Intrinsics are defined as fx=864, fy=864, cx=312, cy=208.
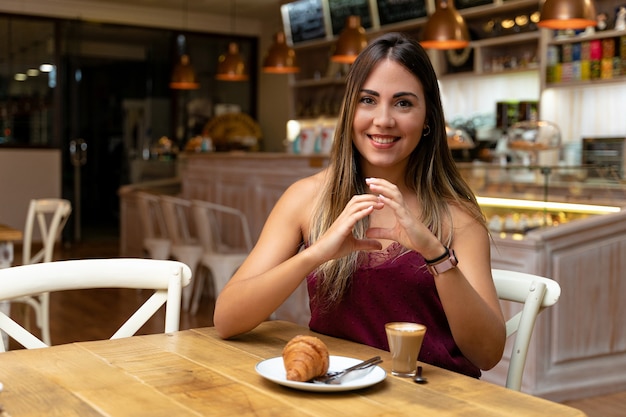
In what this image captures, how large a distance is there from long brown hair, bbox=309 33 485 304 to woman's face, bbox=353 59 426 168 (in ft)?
0.05

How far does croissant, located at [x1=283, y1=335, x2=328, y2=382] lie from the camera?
1.38 metres

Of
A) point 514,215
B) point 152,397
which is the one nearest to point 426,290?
point 152,397

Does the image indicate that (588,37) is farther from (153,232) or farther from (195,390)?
(195,390)

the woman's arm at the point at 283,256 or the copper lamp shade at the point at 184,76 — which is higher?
the copper lamp shade at the point at 184,76

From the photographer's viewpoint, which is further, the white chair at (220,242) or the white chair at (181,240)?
the white chair at (181,240)

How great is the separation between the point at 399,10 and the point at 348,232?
22.1 ft

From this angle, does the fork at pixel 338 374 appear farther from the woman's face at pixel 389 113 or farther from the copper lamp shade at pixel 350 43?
the copper lamp shade at pixel 350 43

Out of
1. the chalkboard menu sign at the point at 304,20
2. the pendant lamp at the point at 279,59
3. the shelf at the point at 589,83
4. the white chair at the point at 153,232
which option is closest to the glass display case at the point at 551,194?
the shelf at the point at 589,83

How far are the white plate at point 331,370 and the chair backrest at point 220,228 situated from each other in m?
4.59

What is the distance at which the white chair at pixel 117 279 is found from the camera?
1903 millimetres

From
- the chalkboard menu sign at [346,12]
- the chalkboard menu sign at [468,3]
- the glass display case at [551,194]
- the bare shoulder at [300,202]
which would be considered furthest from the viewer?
the chalkboard menu sign at [346,12]

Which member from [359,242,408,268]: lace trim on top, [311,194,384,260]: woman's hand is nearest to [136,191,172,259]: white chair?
[359,242,408,268]: lace trim on top

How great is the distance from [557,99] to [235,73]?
127 inches

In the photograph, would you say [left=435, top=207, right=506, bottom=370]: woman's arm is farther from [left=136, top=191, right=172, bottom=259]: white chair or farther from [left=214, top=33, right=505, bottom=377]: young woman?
[left=136, top=191, right=172, bottom=259]: white chair
